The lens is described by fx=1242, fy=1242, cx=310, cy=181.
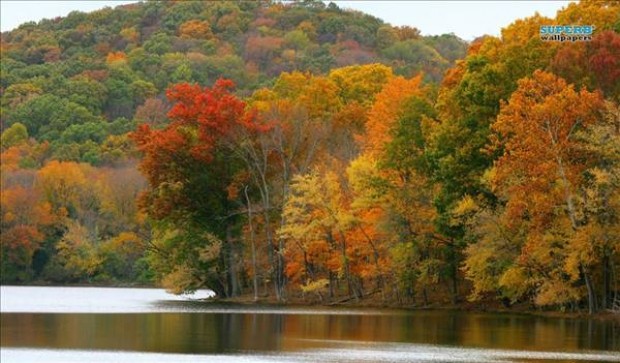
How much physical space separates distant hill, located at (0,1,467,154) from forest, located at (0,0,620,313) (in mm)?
4556

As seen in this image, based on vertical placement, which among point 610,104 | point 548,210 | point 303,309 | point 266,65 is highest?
point 266,65

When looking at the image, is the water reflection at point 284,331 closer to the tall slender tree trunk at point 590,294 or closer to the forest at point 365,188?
the tall slender tree trunk at point 590,294

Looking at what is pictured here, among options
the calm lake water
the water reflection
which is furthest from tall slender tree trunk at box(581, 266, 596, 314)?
the water reflection

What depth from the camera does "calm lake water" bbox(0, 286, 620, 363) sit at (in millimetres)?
37406

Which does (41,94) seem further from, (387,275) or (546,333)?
(546,333)

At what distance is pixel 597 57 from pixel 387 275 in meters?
19.6

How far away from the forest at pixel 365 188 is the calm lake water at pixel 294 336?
420cm

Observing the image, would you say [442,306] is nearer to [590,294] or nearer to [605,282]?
[590,294]

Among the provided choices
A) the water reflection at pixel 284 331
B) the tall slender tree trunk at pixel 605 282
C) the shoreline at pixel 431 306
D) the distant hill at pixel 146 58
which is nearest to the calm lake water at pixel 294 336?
the water reflection at pixel 284 331

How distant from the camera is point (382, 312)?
64875mm

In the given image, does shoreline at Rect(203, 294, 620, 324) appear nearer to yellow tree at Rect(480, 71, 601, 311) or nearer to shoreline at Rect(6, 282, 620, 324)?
shoreline at Rect(6, 282, 620, 324)

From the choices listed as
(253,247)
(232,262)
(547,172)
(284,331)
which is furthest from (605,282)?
(232,262)

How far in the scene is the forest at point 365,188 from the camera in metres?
56.7

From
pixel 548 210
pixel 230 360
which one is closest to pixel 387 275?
pixel 548 210
